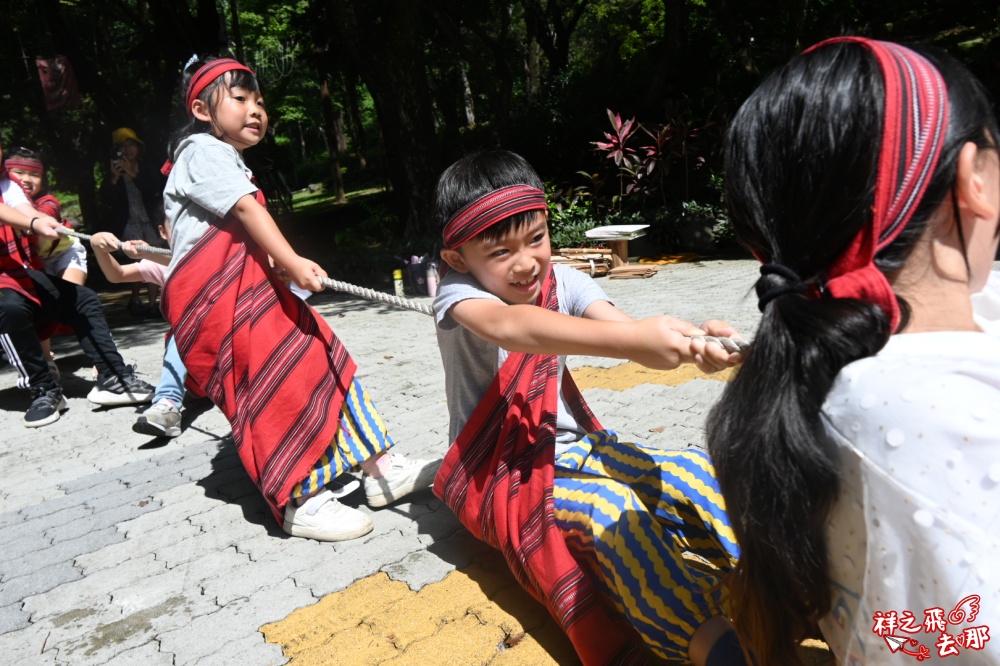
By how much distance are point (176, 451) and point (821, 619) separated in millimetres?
3644

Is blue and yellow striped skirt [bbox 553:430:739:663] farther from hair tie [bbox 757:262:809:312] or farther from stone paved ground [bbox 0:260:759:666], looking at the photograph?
hair tie [bbox 757:262:809:312]

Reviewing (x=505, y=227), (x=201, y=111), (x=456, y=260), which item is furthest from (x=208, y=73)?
(x=505, y=227)

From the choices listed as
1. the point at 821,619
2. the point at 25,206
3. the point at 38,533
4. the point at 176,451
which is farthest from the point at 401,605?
the point at 25,206

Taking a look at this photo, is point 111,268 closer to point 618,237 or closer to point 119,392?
point 119,392

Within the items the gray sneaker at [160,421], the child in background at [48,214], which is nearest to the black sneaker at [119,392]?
the child in background at [48,214]

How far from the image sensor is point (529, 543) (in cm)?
207

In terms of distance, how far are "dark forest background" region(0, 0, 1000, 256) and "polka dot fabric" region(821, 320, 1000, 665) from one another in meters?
4.16

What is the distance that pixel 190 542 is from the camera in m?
3.05

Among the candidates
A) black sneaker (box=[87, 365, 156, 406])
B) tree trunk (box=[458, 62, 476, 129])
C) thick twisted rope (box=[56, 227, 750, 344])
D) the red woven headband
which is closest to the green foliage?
black sneaker (box=[87, 365, 156, 406])

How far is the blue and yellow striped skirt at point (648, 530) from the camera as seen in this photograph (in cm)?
177

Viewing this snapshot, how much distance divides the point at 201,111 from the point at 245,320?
2.61 ft

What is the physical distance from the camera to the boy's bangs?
86.6 inches

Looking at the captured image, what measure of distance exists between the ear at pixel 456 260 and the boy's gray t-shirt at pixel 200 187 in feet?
3.09

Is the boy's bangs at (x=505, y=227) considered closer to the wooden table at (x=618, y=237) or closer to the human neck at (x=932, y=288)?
the human neck at (x=932, y=288)
